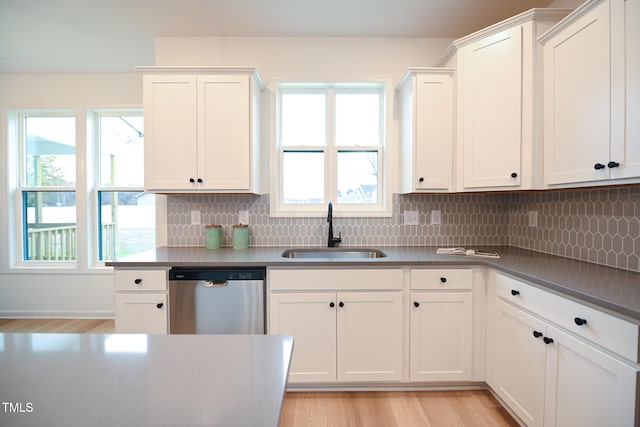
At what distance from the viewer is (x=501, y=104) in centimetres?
201

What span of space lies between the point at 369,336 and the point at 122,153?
11.2ft

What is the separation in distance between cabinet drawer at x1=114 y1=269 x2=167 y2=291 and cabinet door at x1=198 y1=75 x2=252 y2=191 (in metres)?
0.71

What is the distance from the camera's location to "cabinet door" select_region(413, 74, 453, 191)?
89.5 inches

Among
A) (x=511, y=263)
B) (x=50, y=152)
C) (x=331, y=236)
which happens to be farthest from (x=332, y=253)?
(x=50, y=152)

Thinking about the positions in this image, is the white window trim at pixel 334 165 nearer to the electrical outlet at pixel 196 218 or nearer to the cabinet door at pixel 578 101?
the electrical outlet at pixel 196 218

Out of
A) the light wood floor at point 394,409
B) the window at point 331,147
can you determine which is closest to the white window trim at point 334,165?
the window at point 331,147

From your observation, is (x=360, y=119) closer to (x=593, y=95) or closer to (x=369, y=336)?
(x=593, y=95)

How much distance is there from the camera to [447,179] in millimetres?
2312

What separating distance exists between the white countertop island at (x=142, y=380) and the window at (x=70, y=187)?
121 inches

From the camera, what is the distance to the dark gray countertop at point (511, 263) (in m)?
1.24

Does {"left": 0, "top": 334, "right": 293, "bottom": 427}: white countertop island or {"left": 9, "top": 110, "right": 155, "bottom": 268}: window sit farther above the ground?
{"left": 9, "top": 110, "right": 155, "bottom": 268}: window

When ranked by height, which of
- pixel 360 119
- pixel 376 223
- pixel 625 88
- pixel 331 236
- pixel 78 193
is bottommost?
pixel 331 236

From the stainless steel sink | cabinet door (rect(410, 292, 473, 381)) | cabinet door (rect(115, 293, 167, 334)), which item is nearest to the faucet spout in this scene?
the stainless steel sink

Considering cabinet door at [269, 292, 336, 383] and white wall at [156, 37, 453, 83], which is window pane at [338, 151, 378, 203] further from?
cabinet door at [269, 292, 336, 383]
